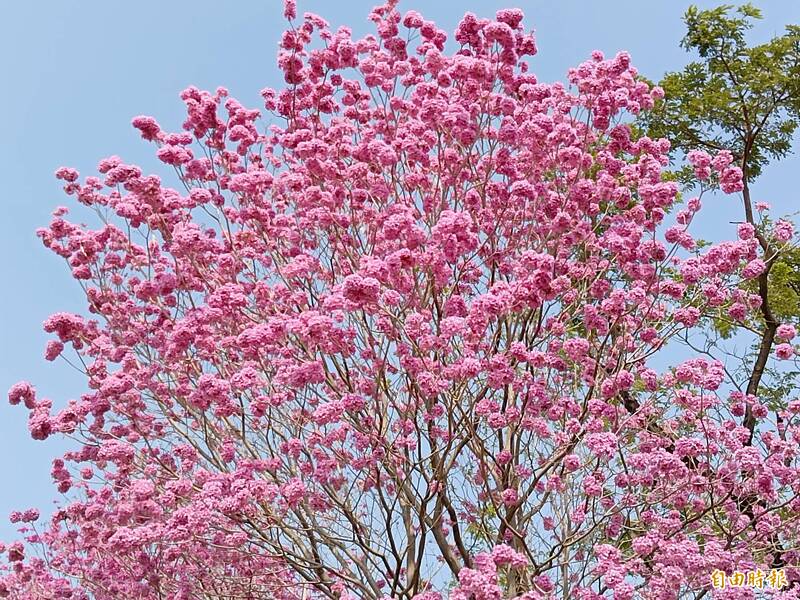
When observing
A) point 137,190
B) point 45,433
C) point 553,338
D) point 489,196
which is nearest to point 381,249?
point 489,196

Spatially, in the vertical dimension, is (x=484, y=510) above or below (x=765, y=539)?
above

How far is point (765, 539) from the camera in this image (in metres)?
6.52

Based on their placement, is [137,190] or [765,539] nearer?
[765,539]

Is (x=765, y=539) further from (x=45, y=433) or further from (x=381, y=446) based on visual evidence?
(x=45, y=433)

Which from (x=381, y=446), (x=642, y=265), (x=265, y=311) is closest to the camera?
(x=381, y=446)

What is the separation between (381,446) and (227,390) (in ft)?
4.02

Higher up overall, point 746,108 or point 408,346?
point 746,108

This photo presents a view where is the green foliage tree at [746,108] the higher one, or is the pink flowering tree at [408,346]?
the green foliage tree at [746,108]

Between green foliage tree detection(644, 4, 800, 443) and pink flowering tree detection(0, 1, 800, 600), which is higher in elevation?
green foliage tree detection(644, 4, 800, 443)

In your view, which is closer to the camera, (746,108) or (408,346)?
(408,346)

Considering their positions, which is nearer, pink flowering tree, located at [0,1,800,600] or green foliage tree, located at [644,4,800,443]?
pink flowering tree, located at [0,1,800,600]

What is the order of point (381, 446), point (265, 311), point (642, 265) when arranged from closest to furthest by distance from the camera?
point (381, 446), point (642, 265), point (265, 311)

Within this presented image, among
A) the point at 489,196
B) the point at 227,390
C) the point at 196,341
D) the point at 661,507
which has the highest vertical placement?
the point at 489,196

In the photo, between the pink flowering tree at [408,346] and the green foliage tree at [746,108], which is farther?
the green foliage tree at [746,108]
